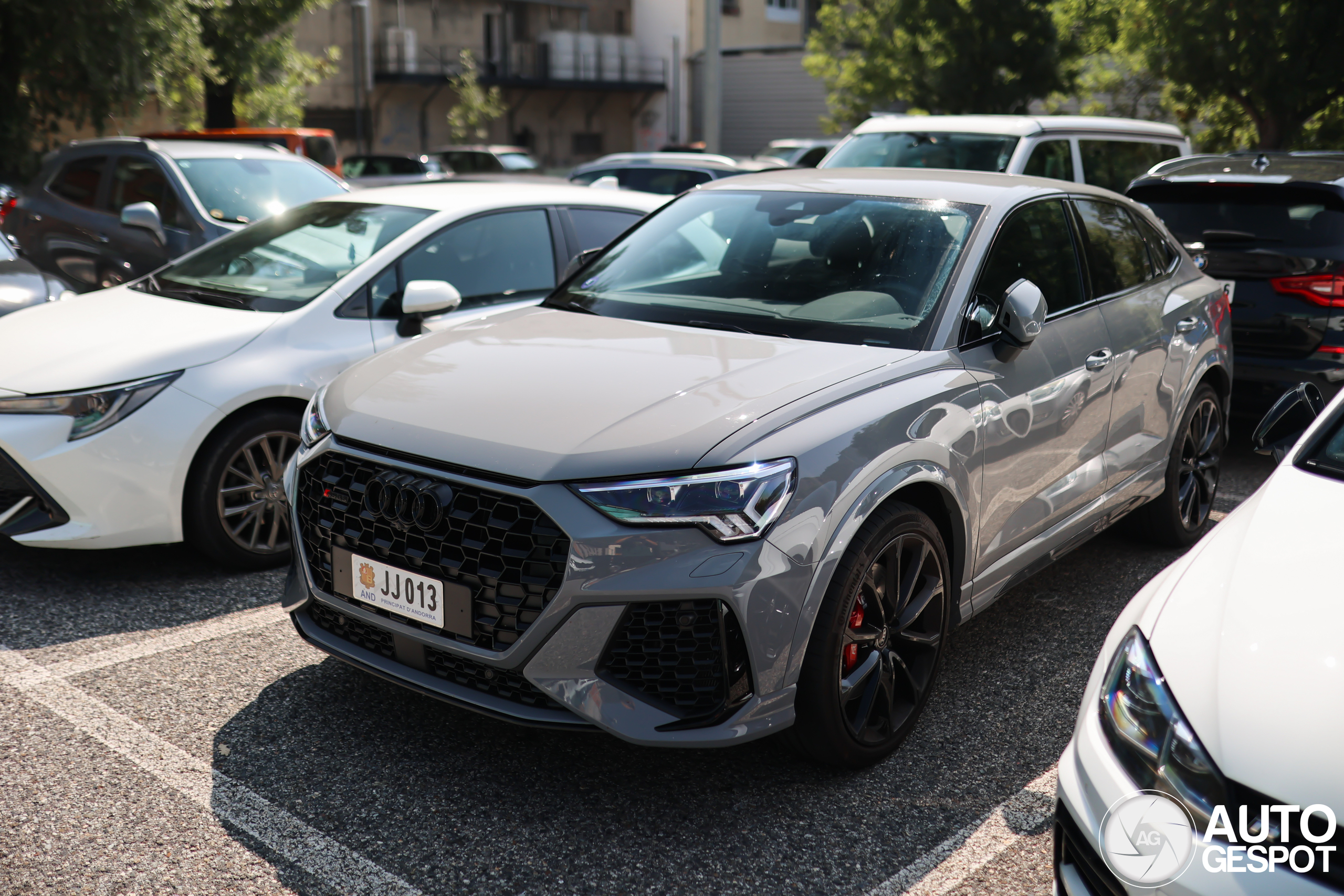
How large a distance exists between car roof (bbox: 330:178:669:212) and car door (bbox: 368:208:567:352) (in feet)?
0.23

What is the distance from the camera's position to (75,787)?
3096mm

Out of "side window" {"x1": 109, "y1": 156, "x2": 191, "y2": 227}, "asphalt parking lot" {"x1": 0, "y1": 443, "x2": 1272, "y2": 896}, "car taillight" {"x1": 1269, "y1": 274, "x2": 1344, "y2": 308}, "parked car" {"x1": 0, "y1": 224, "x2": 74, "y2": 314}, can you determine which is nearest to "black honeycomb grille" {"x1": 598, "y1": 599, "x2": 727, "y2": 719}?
"asphalt parking lot" {"x1": 0, "y1": 443, "x2": 1272, "y2": 896}

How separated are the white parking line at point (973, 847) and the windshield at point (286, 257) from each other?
3.41 meters

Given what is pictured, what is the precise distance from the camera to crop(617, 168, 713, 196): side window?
13.0 meters

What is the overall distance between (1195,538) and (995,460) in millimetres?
2173

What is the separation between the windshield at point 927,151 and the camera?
27.3ft

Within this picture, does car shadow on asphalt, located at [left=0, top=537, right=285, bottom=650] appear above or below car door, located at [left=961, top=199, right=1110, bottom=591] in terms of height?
below

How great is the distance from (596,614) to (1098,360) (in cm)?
232

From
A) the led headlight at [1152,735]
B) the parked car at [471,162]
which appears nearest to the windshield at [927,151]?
the led headlight at [1152,735]

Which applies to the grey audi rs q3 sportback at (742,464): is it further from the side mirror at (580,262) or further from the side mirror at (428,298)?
the side mirror at (428,298)

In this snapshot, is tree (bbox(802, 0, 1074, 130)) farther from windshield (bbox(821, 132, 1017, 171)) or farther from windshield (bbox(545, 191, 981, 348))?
windshield (bbox(545, 191, 981, 348))

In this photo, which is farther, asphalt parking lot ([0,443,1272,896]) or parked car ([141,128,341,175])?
parked car ([141,128,341,175])

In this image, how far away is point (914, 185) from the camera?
415 centimetres

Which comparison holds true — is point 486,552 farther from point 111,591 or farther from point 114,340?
point 114,340
